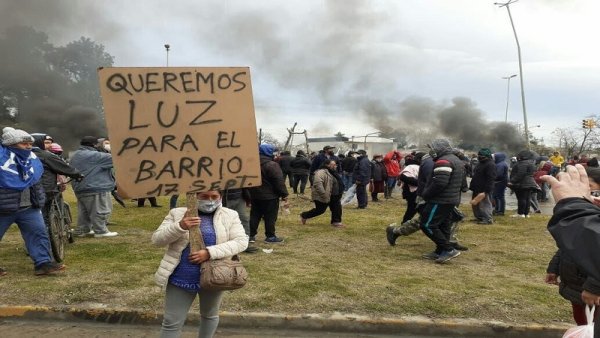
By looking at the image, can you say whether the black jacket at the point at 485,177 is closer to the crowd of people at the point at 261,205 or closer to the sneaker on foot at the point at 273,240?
the crowd of people at the point at 261,205

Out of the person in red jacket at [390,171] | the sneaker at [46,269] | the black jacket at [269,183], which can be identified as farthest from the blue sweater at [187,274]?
the person in red jacket at [390,171]

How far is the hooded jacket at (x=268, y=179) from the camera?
23.0 feet

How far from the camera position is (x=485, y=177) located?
9.74m

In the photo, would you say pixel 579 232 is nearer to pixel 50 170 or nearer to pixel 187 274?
pixel 187 274

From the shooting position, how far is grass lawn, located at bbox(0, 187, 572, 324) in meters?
4.57

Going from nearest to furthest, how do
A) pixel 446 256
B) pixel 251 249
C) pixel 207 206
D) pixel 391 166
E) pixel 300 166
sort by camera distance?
1. pixel 207 206
2. pixel 446 256
3. pixel 251 249
4. pixel 391 166
5. pixel 300 166

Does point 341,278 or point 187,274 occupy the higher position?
point 187,274

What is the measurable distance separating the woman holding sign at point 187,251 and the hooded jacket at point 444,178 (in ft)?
12.3

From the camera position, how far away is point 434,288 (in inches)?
204

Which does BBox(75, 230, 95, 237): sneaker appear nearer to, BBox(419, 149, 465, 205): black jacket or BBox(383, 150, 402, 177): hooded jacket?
BBox(419, 149, 465, 205): black jacket

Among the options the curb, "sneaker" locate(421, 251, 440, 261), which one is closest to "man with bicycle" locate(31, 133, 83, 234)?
the curb

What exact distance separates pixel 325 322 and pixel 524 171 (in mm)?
8096

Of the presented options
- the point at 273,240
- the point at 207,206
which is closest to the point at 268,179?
the point at 273,240

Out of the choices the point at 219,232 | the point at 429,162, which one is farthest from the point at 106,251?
the point at 429,162
